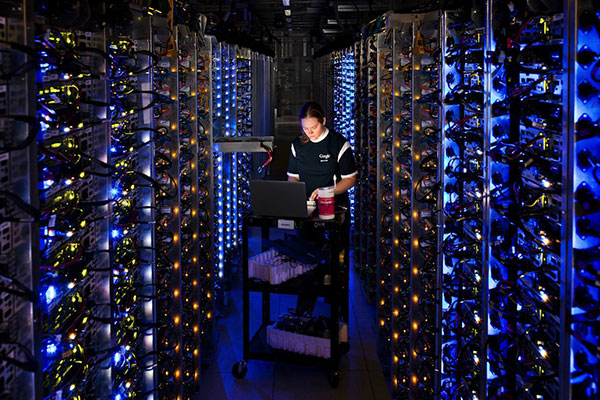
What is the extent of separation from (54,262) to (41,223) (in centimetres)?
28

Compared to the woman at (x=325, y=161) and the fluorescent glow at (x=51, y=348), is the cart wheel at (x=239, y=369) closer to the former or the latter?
the woman at (x=325, y=161)

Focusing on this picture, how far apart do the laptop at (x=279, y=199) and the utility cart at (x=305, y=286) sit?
5cm

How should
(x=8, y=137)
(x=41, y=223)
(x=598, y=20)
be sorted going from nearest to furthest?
(x=598, y=20), (x=8, y=137), (x=41, y=223)

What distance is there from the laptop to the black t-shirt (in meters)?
0.96

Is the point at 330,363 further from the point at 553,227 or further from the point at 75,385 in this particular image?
the point at 553,227

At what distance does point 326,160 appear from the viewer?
5.56 m

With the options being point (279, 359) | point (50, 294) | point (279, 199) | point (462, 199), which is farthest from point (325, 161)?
point (50, 294)

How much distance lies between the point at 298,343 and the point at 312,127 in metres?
1.78

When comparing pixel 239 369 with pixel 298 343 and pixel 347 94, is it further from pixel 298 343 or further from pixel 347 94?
pixel 347 94

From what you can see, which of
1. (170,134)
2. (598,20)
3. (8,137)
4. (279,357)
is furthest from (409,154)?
(8,137)

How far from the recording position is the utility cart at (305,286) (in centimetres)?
471

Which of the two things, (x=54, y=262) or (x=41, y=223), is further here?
(x=54, y=262)

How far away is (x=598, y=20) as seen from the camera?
1.75m

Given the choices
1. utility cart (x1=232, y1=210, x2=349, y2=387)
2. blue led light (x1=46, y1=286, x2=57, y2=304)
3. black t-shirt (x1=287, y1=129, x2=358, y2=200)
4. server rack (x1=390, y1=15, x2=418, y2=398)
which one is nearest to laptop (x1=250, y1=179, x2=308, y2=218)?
utility cart (x1=232, y1=210, x2=349, y2=387)
